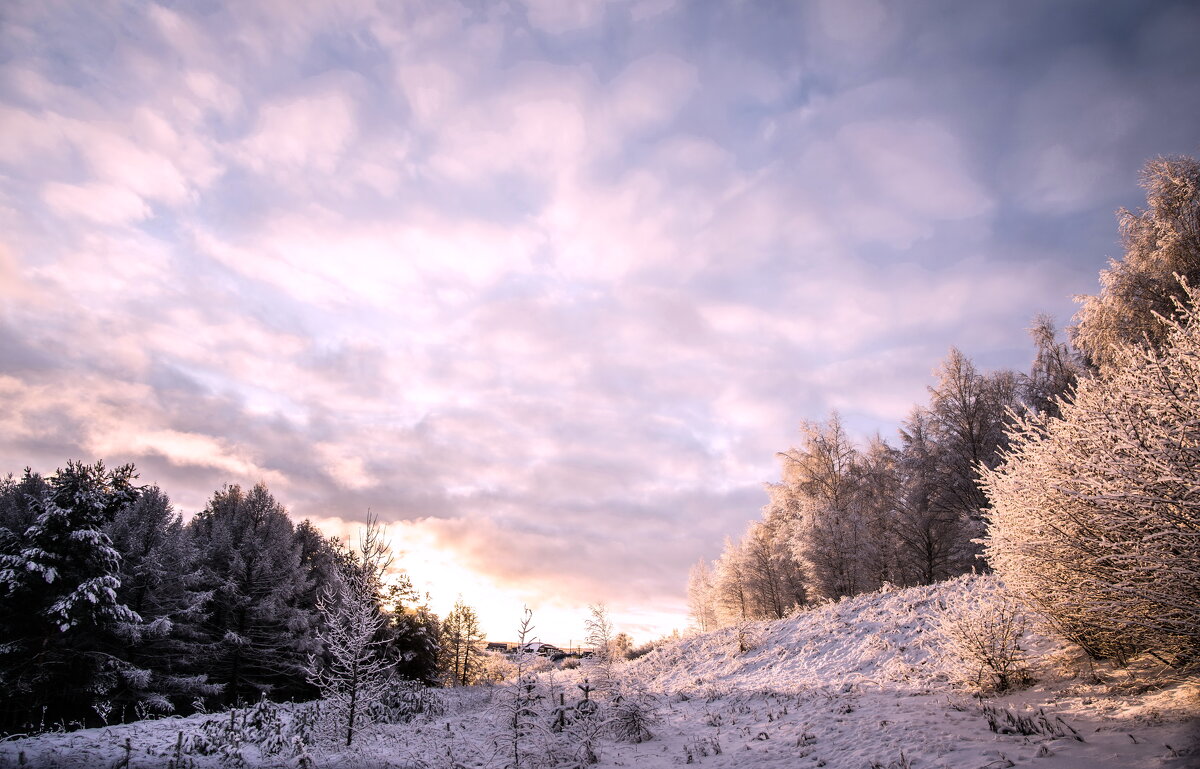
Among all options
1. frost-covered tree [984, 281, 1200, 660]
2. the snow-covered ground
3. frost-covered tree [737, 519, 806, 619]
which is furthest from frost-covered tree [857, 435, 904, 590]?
frost-covered tree [984, 281, 1200, 660]

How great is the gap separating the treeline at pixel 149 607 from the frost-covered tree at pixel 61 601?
0.05m

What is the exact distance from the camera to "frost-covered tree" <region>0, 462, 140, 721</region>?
16844 millimetres

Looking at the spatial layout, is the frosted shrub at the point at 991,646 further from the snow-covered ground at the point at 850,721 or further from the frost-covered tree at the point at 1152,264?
the frost-covered tree at the point at 1152,264

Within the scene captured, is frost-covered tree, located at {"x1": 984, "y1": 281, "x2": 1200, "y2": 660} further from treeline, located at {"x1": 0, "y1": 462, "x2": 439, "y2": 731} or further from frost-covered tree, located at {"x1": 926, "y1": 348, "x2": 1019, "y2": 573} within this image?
frost-covered tree, located at {"x1": 926, "y1": 348, "x2": 1019, "y2": 573}

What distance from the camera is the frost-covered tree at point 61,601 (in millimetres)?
16844

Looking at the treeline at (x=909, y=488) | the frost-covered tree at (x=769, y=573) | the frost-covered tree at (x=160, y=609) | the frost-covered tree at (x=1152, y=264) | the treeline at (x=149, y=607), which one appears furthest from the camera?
the frost-covered tree at (x=769, y=573)

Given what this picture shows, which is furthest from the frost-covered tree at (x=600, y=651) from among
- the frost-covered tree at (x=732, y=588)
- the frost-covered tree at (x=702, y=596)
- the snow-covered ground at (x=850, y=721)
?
the frost-covered tree at (x=702, y=596)

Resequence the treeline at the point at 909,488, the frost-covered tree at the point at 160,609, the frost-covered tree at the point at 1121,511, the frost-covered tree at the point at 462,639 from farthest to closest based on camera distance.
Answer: the frost-covered tree at the point at 462,639 → the treeline at the point at 909,488 → the frost-covered tree at the point at 160,609 → the frost-covered tree at the point at 1121,511

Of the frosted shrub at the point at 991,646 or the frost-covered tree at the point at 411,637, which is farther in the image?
the frost-covered tree at the point at 411,637

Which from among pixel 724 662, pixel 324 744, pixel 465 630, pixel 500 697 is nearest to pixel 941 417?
pixel 724 662

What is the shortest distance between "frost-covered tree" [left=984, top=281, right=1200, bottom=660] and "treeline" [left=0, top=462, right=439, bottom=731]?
13.7m

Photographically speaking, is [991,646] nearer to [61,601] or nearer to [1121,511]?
[1121,511]

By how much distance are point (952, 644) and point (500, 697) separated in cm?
904

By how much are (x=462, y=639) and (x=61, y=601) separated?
91.5 feet
